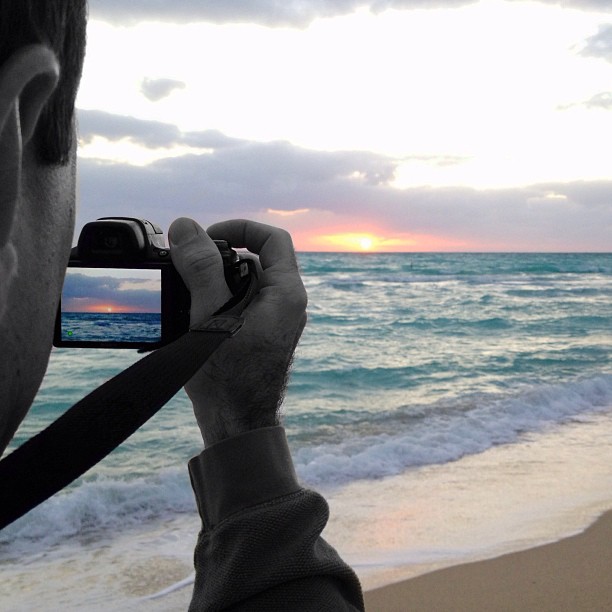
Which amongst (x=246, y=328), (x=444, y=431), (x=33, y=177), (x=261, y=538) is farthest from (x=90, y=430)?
(x=444, y=431)

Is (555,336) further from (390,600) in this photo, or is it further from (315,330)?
(390,600)

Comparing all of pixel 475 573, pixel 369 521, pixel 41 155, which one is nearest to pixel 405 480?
pixel 369 521

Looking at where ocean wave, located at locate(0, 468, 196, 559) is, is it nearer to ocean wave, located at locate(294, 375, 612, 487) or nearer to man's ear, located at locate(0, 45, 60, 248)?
ocean wave, located at locate(294, 375, 612, 487)

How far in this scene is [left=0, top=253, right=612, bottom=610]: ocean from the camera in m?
3.57

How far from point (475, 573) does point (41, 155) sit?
128 inches

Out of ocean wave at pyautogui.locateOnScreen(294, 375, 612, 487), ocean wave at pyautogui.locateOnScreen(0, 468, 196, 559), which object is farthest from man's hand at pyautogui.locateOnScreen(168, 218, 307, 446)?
ocean wave at pyautogui.locateOnScreen(294, 375, 612, 487)

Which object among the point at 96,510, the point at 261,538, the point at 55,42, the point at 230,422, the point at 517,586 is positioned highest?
the point at 55,42

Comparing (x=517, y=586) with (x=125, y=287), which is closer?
(x=125, y=287)

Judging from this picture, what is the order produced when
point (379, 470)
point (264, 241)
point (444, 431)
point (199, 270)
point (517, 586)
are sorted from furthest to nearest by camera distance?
point (444, 431) → point (379, 470) → point (517, 586) → point (264, 241) → point (199, 270)

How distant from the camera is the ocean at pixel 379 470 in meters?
3.57

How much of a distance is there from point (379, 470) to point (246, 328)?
13.6 feet

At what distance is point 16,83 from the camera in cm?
44

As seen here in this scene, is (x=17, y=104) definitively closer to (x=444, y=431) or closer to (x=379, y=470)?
(x=379, y=470)

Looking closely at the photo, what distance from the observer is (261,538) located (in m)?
1.01
